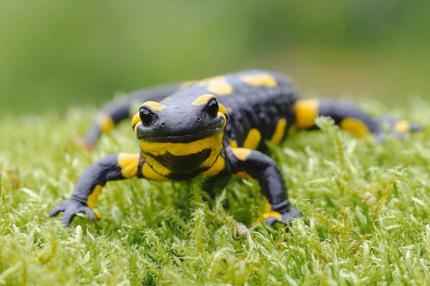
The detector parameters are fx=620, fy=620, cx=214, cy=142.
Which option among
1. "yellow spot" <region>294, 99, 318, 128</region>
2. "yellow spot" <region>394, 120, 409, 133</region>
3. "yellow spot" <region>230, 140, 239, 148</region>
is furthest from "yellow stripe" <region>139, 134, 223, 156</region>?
"yellow spot" <region>394, 120, 409, 133</region>

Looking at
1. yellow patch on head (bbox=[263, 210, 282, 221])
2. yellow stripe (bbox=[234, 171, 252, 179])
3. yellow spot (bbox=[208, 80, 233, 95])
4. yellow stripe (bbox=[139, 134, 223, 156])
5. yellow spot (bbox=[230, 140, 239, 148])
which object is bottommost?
yellow patch on head (bbox=[263, 210, 282, 221])

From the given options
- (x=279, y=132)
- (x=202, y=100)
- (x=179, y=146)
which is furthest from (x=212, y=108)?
(x=279, y=132)

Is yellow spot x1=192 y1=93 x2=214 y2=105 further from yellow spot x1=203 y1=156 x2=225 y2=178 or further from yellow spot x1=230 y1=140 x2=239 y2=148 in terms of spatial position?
yellow spot x1=230 y1=140 x2=239 y2=148

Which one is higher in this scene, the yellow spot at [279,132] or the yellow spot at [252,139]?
the yellow spot at [252,139]

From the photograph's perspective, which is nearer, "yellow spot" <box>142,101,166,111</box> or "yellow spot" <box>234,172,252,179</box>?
"yellow spot" <box>142,101,166,111</box>

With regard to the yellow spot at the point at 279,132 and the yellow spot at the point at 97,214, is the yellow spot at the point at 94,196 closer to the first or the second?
the yellow spot at the point at 97,214

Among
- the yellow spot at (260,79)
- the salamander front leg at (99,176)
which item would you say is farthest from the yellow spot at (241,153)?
the yellow spot at (260,79)
